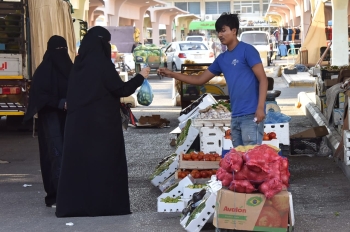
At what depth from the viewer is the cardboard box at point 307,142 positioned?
11.6 m

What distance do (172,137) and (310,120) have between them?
10.9 feet

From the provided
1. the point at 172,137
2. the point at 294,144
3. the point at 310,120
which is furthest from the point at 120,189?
the point at 310,120

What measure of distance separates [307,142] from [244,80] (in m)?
4.73

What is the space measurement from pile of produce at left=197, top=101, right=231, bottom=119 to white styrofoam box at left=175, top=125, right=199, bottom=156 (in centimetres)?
25

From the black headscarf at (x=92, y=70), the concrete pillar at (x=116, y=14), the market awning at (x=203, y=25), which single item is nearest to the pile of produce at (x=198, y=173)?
the black headscarf at (x=92, y=70)

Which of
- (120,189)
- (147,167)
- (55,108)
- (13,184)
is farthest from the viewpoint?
(147,167)

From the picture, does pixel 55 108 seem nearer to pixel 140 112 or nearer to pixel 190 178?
pixel 190 178

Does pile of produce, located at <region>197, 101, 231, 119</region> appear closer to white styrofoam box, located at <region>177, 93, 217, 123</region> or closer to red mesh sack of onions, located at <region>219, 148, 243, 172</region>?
white styrofoam box, located at <region>177, 93, 217, 123</region>

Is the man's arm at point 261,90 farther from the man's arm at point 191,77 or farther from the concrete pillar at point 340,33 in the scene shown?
the concrete pillar at point 340,33

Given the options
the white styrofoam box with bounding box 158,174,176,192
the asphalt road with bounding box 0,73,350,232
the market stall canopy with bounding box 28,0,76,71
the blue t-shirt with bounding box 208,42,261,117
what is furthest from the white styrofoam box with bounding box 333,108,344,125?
the market stall canopy with bounding box 28,0,76,71

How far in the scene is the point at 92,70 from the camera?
751 centimetres

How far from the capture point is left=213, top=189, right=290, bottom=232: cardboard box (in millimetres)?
6230

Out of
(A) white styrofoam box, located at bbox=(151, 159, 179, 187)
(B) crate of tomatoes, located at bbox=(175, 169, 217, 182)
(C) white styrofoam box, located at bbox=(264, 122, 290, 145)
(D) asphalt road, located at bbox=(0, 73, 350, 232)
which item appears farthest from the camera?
(C) white styrofoam box, located at bbox=(264, 122, 290, 145)

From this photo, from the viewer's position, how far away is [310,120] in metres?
16.2
